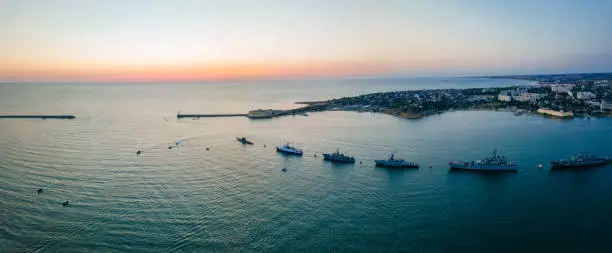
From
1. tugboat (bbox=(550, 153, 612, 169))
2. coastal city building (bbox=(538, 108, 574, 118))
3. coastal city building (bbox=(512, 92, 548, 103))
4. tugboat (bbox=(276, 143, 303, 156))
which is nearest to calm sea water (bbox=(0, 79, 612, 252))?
tugboat (bbox=(276, 143, 303, 156))

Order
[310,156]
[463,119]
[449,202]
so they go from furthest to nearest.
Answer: [463,119] < [310,156] < [449,202]

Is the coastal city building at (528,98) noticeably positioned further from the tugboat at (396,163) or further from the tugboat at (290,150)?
the tugboat at (290,150)

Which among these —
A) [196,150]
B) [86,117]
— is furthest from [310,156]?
[86,117]

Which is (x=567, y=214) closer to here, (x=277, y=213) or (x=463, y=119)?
(x=277, y=213)

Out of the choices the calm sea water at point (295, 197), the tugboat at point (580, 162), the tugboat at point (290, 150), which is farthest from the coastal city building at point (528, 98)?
the tugboat at point (290, 150)

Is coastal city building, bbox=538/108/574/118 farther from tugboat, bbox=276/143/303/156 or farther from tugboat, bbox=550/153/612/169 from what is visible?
tugboat, bbox=276/143/303/156
